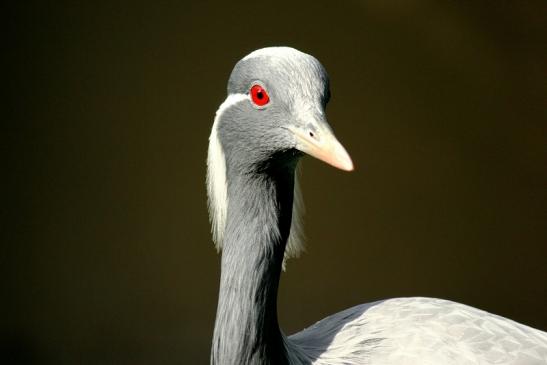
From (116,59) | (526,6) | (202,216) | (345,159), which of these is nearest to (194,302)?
(202,216)

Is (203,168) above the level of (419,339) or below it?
above

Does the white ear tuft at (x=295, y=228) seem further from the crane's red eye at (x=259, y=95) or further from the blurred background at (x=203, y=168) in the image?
the blurred background at (x=203, y=168)

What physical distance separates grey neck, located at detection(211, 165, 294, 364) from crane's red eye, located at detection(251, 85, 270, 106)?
7.1 inches

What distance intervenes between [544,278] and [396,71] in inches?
56.3

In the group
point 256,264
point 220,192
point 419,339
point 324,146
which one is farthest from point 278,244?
point 419,339

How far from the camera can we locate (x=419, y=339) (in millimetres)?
2303

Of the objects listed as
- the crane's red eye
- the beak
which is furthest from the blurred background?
the beak

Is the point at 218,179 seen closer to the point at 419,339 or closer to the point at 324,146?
the point at 324,146

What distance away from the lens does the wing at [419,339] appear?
2.25 meters

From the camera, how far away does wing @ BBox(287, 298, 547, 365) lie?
2254 millimetres

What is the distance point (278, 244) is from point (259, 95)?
0.40 meters

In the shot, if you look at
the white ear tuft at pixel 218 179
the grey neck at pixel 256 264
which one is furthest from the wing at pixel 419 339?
the white ear tuft at pixel 218 179

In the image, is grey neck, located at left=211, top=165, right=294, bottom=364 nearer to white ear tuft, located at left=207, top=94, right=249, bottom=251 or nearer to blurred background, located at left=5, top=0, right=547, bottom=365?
white ear tuft, located at left=207, top=94, right=249, bottom=251

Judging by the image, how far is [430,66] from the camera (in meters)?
4.19
